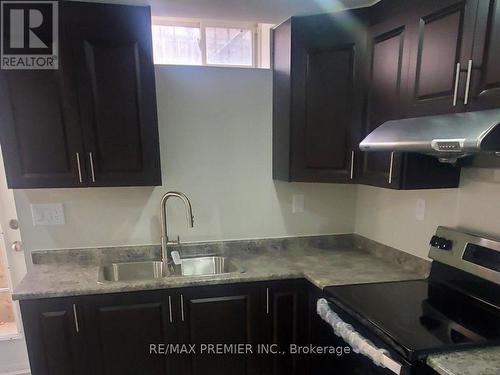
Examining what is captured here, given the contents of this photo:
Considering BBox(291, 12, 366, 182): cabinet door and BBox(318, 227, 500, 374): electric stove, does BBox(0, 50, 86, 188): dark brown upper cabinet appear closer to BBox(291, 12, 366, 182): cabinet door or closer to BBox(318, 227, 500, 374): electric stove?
BBox(291, 12, 366, 182): cabinet door

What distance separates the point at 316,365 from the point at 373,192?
1123 mm

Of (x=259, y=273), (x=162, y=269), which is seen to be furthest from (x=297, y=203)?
(x=162, y=269)

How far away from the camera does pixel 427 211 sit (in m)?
1.72

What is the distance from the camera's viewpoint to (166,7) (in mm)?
1688

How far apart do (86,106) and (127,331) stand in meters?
1.20

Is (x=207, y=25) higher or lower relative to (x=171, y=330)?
higher

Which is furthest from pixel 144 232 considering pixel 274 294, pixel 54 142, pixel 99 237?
pixel 274 294

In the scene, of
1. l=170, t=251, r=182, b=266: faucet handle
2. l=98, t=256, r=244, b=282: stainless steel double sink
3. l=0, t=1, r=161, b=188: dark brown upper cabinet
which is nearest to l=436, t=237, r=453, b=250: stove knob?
l=98, t=256, r=244, b=282: stainless steel double sink

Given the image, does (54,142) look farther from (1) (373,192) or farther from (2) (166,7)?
(1) (373,192)

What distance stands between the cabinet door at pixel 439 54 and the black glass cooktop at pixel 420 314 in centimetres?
82

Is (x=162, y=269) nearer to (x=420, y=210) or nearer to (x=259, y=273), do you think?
(x=259, y=273)

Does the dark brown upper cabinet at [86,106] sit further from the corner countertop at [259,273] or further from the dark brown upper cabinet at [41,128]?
the corner countertop at [259,273]

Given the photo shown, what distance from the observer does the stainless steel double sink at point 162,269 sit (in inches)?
79.0

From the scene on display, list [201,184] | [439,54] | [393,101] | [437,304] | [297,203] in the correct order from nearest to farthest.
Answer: [439,54], [437,304], [393,101], [201,184], [297,203]
